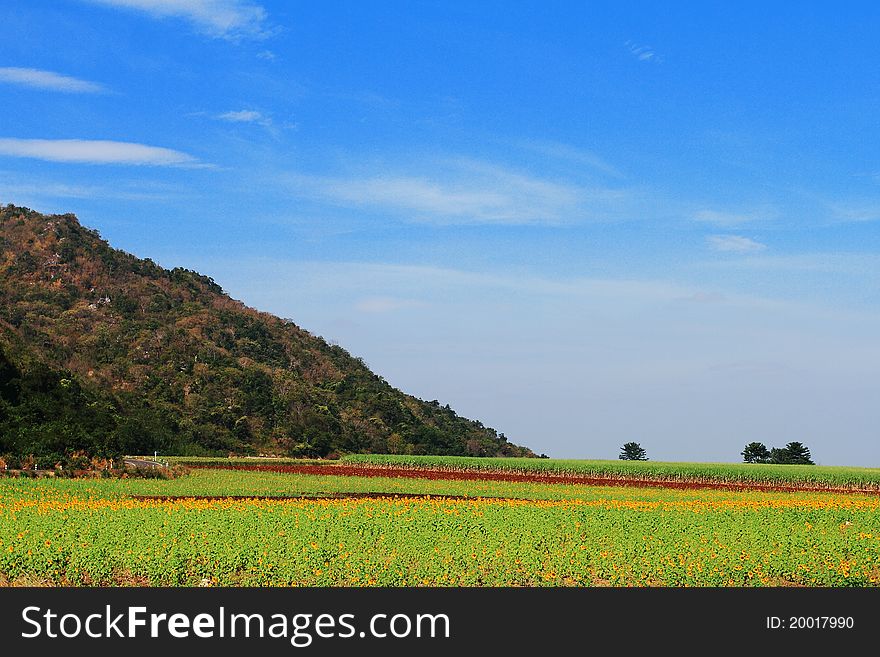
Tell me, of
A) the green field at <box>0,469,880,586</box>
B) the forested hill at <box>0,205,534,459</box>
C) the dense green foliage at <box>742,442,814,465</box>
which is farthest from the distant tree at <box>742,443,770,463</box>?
the green field at <box>0,469,880,586</box>

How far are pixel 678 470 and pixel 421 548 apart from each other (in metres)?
55.8

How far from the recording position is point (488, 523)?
62.5ft

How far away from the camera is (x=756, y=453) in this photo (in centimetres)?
8438

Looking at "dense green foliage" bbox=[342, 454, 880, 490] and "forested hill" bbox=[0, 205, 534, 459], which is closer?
"dense green foliage" bbox=[342, 454, 880, 490]

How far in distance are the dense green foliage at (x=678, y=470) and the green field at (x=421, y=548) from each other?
→ 46.7 metres

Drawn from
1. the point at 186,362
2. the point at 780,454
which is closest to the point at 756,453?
the point at 780,454

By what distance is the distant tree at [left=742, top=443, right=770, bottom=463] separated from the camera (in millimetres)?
84062

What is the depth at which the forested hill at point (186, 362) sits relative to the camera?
91.2 meters

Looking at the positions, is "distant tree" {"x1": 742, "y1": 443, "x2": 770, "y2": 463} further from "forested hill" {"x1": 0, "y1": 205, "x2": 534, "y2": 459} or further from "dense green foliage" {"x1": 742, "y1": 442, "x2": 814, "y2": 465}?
"forested hill" {"x1": 0, "y1": 205, "x2": 534, "y2": 459}

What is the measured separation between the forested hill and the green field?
53023 mm

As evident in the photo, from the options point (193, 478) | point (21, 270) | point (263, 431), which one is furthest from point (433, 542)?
point (21, 270)

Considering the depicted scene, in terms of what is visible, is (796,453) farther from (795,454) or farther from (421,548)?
→ (421,548)

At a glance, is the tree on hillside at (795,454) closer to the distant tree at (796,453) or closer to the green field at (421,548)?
the distant tree at (796,453)

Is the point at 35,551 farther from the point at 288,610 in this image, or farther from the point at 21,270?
the point at 21,270
